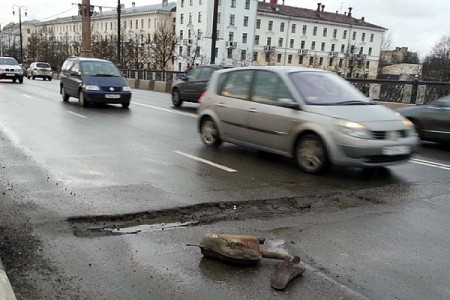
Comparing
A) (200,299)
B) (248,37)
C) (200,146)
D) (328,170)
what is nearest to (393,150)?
(328,170)

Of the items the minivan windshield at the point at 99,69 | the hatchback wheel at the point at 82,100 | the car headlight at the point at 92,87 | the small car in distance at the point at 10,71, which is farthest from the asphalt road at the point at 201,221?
the small car in distance at the point at 10,71

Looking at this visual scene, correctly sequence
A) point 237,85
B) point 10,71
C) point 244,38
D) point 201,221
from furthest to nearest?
point 244,38
point 10,71
point 237,85
point 201,221

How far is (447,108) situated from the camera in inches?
408

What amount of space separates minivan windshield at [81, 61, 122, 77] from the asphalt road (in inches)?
324

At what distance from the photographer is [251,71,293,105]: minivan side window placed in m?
7.80

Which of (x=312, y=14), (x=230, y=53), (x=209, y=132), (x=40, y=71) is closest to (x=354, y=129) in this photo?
(x=209, y=132)

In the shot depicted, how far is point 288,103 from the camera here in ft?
24.8

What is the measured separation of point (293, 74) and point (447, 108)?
4532 mm

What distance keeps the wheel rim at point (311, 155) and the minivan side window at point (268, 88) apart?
849mm

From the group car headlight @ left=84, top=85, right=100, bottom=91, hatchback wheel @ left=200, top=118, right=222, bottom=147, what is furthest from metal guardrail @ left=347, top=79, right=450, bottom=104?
car headlight @ left=84, top=85, right=100, bottom=91

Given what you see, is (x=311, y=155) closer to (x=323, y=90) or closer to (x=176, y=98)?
(x=323, y=90)

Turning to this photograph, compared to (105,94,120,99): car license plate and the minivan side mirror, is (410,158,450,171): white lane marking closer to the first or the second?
the minivan side mirror

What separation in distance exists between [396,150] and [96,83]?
479 inches

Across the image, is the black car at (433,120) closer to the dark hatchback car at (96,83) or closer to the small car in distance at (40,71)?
the dark hatchback car at (96,83)
